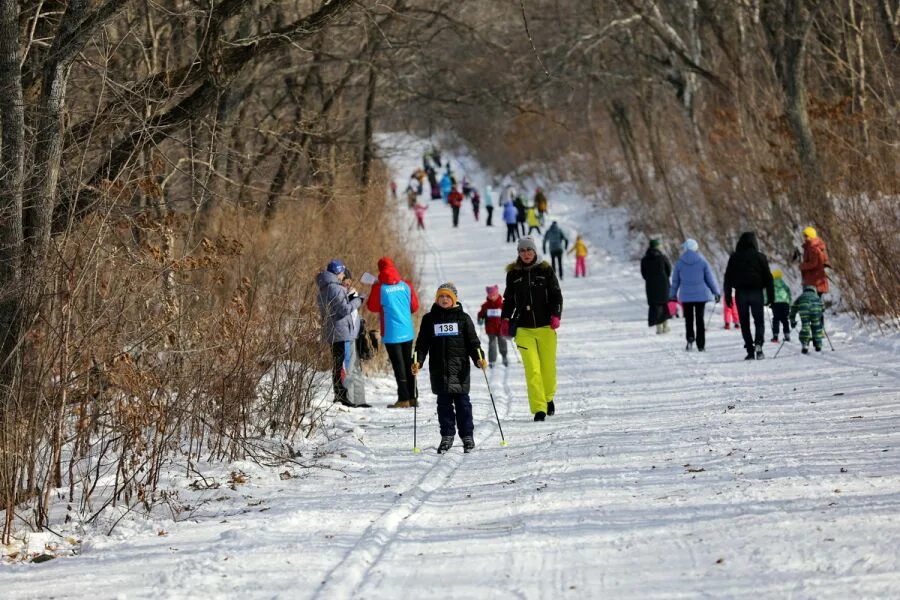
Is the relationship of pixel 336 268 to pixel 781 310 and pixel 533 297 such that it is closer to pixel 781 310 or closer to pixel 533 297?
pixel 533 297

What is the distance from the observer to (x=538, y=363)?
39.5ft

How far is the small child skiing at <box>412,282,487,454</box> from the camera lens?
10.5 m

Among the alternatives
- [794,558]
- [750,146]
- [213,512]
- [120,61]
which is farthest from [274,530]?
[750,146]

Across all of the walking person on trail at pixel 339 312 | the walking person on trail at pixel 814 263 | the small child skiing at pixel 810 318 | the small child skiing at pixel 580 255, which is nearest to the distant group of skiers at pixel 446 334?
the walking person on trail at pixel 339 312

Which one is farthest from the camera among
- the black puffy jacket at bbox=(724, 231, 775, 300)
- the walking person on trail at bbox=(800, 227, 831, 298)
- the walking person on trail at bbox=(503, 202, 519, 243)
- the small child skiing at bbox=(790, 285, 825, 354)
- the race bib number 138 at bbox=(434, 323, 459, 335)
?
the walking person on trail at bbox=(503, 202, 519, 243)

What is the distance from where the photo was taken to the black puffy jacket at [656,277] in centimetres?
2062

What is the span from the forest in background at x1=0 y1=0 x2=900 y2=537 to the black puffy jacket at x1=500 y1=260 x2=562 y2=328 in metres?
2.09

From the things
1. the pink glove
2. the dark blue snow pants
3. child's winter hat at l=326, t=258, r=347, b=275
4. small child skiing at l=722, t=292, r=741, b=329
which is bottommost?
the dark blue snow pants

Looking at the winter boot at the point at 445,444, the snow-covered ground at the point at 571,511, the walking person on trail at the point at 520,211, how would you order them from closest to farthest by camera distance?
the snow-covered ground at the point at 571,511, the winter boot at the point at 445,444, the walking person on trail at the point at 520,211

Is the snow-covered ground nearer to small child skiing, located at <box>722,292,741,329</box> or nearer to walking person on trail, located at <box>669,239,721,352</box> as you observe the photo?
walking person on trail, located at <box>669,239,721,352</box>

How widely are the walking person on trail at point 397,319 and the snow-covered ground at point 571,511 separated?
0.68 meters

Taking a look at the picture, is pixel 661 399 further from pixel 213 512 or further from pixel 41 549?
pixel 41 549

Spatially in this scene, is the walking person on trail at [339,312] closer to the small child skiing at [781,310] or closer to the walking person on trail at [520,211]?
the small child skiing at [781,310]

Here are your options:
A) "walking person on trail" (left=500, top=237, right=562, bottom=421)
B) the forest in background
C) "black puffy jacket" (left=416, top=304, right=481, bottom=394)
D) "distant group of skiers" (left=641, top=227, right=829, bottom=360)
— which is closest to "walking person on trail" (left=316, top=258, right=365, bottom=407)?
the forest in background
